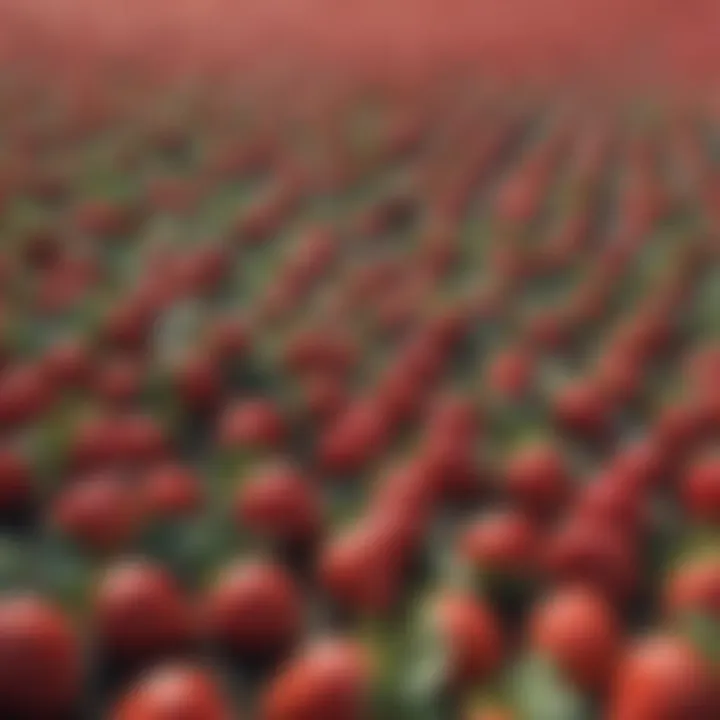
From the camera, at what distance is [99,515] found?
0.45m

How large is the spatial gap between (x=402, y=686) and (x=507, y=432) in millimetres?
178

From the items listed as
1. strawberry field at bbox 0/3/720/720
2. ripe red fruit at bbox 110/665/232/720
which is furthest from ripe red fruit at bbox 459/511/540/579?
ripe red fruit at bbox 110/665/232/720

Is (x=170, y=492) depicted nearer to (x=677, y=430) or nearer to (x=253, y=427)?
(x=253, y=427)

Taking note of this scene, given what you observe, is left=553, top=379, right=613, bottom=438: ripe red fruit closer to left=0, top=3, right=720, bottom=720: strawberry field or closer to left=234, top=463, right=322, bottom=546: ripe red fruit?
left=0, top=3, right=720, bottom=720: strawberry field

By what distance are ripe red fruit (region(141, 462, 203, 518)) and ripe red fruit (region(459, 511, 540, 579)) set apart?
0.09m

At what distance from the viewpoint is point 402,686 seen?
38 centimetres

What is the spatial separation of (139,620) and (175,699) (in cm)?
5

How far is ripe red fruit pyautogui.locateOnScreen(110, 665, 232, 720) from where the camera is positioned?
36 cm

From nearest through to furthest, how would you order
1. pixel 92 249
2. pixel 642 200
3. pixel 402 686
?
pixel 402 686, pixel 92 249, pixel 642 200

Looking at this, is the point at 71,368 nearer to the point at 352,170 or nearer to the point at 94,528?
the point at 94,528

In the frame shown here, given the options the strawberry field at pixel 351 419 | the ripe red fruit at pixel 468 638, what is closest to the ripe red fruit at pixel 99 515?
the strawberry field at pixel 351 419

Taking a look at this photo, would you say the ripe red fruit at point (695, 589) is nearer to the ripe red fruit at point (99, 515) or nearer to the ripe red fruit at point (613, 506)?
the ripe red fruit at point (613, 506)

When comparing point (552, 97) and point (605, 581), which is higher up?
point (552, 97)

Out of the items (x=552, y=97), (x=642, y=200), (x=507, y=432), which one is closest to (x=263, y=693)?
(x=507, y=432)
